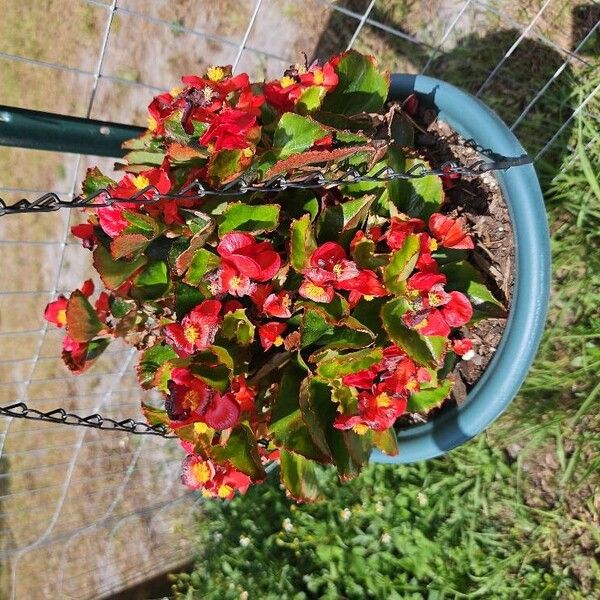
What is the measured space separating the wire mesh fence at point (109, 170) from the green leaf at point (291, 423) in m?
0.88

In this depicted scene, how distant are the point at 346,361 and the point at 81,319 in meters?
0.46

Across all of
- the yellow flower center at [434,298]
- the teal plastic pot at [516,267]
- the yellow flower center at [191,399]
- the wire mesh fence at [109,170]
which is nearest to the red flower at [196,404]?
the yellow flower center at [191,399]

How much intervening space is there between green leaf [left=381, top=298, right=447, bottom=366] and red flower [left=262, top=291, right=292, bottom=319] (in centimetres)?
14

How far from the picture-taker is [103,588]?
2.27 meters

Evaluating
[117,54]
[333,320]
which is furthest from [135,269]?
[117,54]

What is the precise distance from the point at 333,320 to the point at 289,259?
0.12 metres

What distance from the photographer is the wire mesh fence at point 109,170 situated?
171 centimetres

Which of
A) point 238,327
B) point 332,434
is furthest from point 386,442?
point 238,327

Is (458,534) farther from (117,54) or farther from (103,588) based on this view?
(117,54)

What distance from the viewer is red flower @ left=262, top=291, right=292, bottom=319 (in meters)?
0.98

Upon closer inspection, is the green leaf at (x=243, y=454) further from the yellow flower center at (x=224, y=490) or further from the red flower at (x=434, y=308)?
the red flower at (x=434, y=308)

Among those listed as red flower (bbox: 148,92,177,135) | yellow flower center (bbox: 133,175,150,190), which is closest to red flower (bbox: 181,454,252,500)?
yellow flower center (bbox: 133,175,150,190)

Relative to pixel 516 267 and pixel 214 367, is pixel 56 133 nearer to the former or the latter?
pixel 214 367

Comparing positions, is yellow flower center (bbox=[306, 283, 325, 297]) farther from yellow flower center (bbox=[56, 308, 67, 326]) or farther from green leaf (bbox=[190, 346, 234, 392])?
yellow flower center (bbox=[56, 308, 67, 326])
